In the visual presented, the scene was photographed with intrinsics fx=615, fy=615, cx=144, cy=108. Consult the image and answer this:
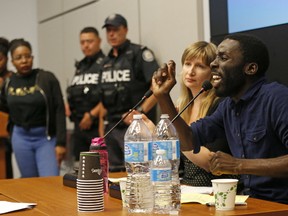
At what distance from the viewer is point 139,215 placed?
186cm

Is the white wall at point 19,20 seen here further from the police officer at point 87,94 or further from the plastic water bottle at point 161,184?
the plastic water bottle at point 161,184

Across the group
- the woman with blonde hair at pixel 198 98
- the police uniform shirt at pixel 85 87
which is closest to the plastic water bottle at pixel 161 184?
the woman with blonde hair at pixel 198 98

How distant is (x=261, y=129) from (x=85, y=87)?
2789 mm

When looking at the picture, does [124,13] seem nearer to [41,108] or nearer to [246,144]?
[41,108]

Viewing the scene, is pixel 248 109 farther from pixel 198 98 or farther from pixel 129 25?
pixel 129 25

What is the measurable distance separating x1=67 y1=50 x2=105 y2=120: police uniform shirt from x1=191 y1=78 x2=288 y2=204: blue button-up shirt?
2506 millimetres

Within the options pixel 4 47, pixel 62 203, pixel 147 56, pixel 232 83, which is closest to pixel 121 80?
pixel 147 56

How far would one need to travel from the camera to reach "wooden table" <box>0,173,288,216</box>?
6.23 ft

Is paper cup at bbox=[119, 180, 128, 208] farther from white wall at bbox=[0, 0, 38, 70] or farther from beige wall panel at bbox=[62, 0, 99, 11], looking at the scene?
white wall at bbox=[0, 0, 38, 70]

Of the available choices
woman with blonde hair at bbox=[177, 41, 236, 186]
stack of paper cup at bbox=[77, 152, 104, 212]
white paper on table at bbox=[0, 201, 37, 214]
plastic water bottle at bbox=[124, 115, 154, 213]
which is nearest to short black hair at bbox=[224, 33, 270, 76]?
woman with blonde hair at bbox=[177, 41, 236, 186]

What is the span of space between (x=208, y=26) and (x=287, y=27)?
835mm

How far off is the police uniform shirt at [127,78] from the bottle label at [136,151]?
2.50 meters

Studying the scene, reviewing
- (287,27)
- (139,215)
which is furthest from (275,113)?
(287,27)

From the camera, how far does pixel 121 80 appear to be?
4609mm
